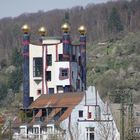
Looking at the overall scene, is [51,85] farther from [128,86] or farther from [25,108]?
[128,86]

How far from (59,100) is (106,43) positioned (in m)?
78.5

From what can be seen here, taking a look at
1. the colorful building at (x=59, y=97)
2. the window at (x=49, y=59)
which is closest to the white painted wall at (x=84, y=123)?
the colorful building at (x=59, y=97)

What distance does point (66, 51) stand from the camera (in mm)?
83188

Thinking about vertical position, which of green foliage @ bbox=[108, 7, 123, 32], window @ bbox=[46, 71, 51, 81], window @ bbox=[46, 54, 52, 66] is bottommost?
window @ bbox=[46, 71, 51, 81]

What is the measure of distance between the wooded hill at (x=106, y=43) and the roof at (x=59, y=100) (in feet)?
80.4

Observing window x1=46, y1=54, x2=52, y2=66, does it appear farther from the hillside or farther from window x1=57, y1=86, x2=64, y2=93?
the hillside

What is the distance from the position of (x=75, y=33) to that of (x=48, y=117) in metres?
98.6

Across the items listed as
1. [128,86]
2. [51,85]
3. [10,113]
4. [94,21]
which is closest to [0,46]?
[94,21]

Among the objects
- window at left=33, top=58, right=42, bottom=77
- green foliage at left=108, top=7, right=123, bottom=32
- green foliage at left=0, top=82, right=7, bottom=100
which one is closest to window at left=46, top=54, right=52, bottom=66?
window at left=33, top=58, right=42, bottom=77

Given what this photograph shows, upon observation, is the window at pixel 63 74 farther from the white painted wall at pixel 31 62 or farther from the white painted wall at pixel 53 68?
the white painted wall at pixel 31 62

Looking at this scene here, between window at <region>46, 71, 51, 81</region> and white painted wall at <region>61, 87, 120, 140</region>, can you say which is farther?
window at <region>46, 71, 51, 81</region>

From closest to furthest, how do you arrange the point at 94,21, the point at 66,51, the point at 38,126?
the point at 38,126
the point at 66,51
the point at 94,21

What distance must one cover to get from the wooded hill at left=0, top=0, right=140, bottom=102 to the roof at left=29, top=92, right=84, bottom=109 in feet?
80.4

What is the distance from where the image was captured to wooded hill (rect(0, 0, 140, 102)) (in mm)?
124681
